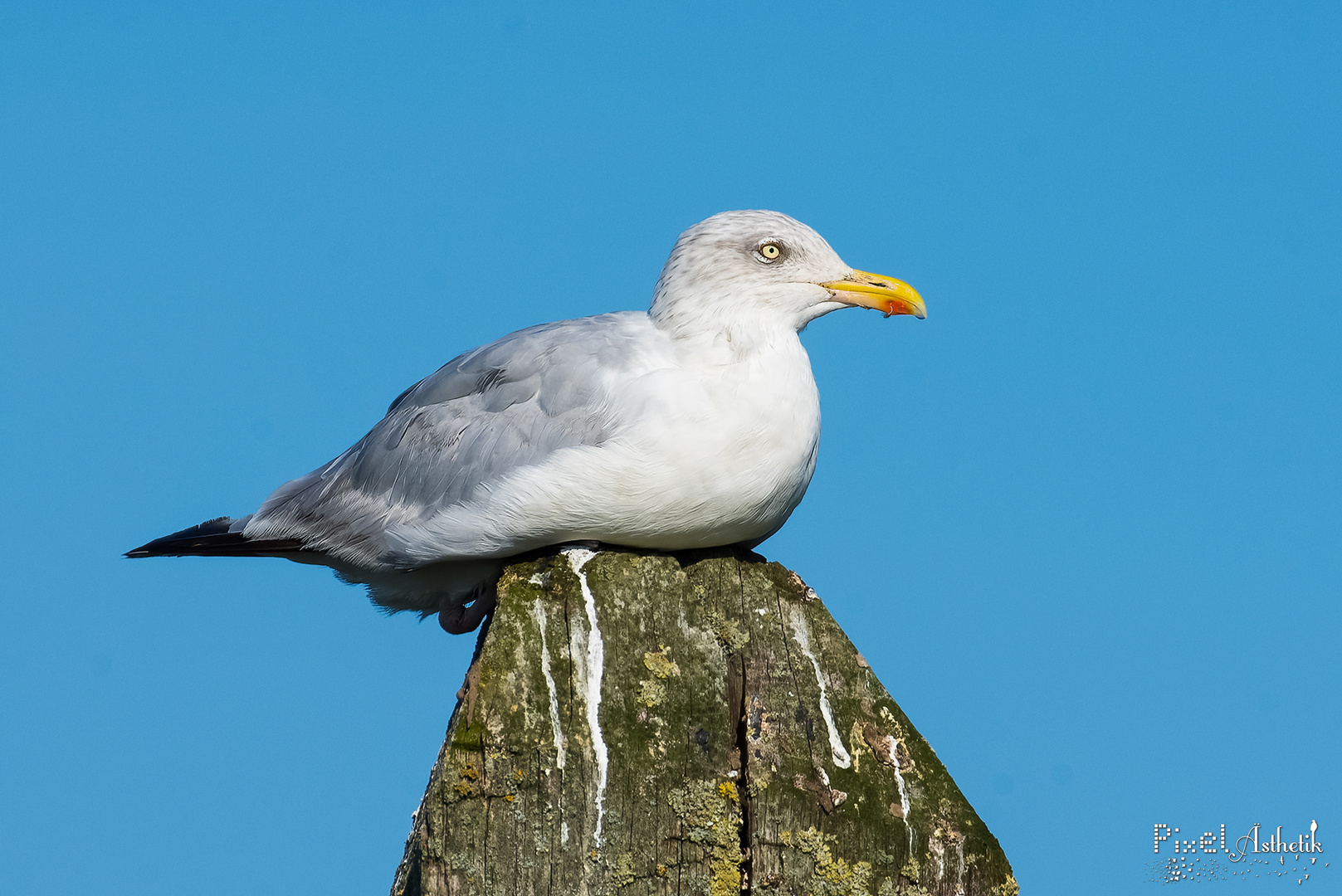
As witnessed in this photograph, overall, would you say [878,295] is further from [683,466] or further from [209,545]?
[209,545]

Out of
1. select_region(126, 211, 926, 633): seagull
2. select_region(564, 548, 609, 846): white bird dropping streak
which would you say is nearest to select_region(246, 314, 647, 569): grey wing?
select_region(126, 211, 926, 633): seagull

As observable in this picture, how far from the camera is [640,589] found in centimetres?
571

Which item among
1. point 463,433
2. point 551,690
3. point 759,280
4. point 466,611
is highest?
point 759,280

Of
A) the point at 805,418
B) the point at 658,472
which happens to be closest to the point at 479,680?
the point at 658,472

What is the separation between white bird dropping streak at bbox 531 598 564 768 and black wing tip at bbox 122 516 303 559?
249 cm

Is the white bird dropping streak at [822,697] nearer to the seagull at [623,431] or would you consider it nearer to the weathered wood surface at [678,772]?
the weathered wood surface at [678,772]

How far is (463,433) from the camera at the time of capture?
22.2 feet

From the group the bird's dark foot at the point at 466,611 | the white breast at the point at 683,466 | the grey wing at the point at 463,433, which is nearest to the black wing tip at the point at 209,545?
the grey wing at the point at 463,433

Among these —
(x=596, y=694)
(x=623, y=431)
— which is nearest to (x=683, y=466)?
(x=623, y=431)

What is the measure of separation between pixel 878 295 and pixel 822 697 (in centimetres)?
214

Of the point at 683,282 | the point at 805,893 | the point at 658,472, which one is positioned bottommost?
the point at 805,893

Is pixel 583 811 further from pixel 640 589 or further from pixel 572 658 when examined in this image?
pixel 640 589

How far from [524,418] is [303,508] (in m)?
1.75

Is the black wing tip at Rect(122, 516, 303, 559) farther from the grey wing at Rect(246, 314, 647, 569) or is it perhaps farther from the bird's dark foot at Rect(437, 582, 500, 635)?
the bird's dark foot at Rect(437, 582, 500, 635)
